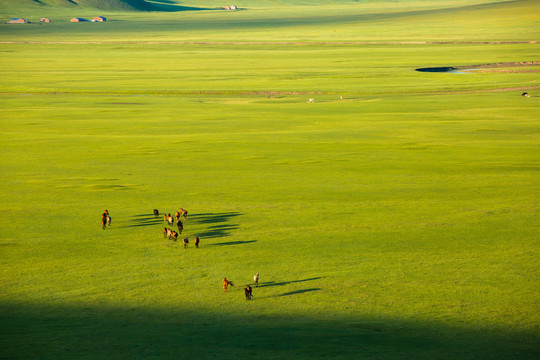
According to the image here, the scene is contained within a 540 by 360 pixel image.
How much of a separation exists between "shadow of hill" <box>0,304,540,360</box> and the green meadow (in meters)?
Answer: 0.04

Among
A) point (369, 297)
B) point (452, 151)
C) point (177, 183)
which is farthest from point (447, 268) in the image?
point (452, 151)

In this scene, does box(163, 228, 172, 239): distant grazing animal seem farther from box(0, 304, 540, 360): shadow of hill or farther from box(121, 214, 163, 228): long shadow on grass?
box(0, 304, 540, 360): shadow of hill

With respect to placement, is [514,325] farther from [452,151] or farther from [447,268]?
[452,151]

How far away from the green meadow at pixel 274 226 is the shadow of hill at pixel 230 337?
0.04 meters

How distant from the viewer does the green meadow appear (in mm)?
12195

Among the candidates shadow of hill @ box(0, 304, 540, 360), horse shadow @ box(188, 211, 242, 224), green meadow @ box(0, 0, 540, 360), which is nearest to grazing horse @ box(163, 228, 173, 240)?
green meadow @ box(0, 0, 540, 360)

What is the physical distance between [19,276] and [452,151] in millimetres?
20314

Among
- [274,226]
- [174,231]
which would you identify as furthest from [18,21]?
[174,231]

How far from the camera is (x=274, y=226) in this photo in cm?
1878

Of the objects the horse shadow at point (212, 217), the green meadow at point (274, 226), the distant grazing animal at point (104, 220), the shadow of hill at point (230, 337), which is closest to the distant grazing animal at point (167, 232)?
the green meadow at point (274, 226)

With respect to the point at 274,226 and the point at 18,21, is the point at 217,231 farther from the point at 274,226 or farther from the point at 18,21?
the point at 18,21

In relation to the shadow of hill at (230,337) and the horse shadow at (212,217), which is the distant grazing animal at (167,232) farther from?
the shadow of hill at (230,337)

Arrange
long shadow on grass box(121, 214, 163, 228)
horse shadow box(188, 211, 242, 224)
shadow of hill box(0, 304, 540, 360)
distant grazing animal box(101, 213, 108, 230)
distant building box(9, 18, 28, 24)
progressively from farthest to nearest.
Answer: distant building box(9, 18, 28, 24) → horse shadow box(188, 211, 242, 224) → long shadow on grass box(121, 214, 163, 228) → distant grazing animal box(101, 213, 108, 230) → shadow of hill box(0, 304, 540, 360)

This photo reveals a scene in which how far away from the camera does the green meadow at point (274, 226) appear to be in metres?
12.2
